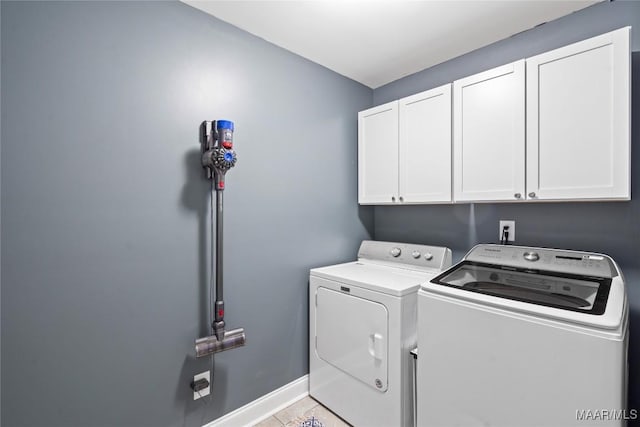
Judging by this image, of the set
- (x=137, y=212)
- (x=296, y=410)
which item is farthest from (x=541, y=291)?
(x=137, y=212)

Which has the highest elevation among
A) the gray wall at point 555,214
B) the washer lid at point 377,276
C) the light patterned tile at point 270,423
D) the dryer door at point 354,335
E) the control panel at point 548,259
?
the gray wall at point 555,214

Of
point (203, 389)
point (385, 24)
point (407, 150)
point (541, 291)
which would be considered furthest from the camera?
point (407, 150)

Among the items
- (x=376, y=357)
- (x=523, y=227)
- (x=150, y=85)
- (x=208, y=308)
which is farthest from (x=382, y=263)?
(x=150, y=85)

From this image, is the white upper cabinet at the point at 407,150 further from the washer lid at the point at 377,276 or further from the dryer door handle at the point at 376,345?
the dryer door handle at the point at 376,345

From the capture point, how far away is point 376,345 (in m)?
1.61

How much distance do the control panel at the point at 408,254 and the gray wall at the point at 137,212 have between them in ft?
1.87

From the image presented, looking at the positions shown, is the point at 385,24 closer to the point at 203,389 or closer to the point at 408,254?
the point at 408,254

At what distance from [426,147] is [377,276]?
93 cm

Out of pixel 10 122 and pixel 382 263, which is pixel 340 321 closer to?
pixel 382 263

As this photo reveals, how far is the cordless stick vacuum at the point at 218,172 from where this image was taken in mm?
1506

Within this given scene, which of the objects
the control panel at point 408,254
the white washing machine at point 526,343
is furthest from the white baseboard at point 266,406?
the control panel at point 408,254

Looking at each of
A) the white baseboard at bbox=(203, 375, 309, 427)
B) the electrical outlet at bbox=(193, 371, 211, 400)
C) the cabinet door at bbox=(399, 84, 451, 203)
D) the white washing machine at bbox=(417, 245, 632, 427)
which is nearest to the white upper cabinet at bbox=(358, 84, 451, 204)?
the cabinet door at bbox=(399, 84, 451, 203)

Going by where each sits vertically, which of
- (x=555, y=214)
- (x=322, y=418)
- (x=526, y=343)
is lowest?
(x=322, y=418)

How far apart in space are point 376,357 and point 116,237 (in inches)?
58.8
